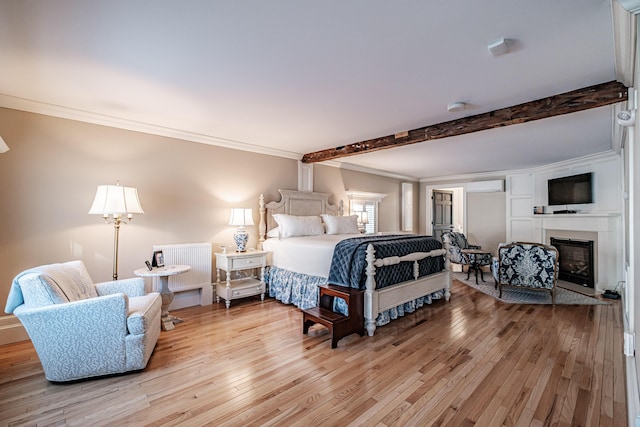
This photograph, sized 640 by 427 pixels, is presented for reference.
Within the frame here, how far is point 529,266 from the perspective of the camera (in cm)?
415

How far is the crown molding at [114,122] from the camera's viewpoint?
9.45 ft

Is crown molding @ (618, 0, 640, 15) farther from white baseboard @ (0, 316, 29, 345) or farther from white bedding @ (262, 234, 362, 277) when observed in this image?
white baseboard @ (0, 316, 29, 345)

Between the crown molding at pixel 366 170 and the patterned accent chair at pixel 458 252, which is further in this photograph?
the crown molding at pixel 366 170

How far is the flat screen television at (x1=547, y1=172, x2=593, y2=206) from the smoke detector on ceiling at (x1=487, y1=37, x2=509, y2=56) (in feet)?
15.6

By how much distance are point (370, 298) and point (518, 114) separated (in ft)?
7.93

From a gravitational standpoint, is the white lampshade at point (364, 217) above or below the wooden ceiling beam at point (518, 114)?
below

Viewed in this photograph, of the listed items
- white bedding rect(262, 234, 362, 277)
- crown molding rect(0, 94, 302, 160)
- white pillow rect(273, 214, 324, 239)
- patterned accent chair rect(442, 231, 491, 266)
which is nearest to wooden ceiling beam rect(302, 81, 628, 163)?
white pillow rect(273, 214, 324, 239)

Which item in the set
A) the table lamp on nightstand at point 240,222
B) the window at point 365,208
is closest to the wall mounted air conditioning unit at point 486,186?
the window at point 365,208

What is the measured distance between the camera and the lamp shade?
2867 mm

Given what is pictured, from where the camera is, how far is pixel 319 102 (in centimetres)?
290

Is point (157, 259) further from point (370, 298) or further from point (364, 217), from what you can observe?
point (364, 217)

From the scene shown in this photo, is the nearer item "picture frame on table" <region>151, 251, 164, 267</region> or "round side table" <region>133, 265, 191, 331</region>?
"round side table" <region>133, 265, 191, 331</region>

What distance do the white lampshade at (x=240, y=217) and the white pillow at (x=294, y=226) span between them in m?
0.52

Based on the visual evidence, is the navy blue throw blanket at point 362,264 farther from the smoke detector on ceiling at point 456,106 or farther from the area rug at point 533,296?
the area rug at point 533,296
